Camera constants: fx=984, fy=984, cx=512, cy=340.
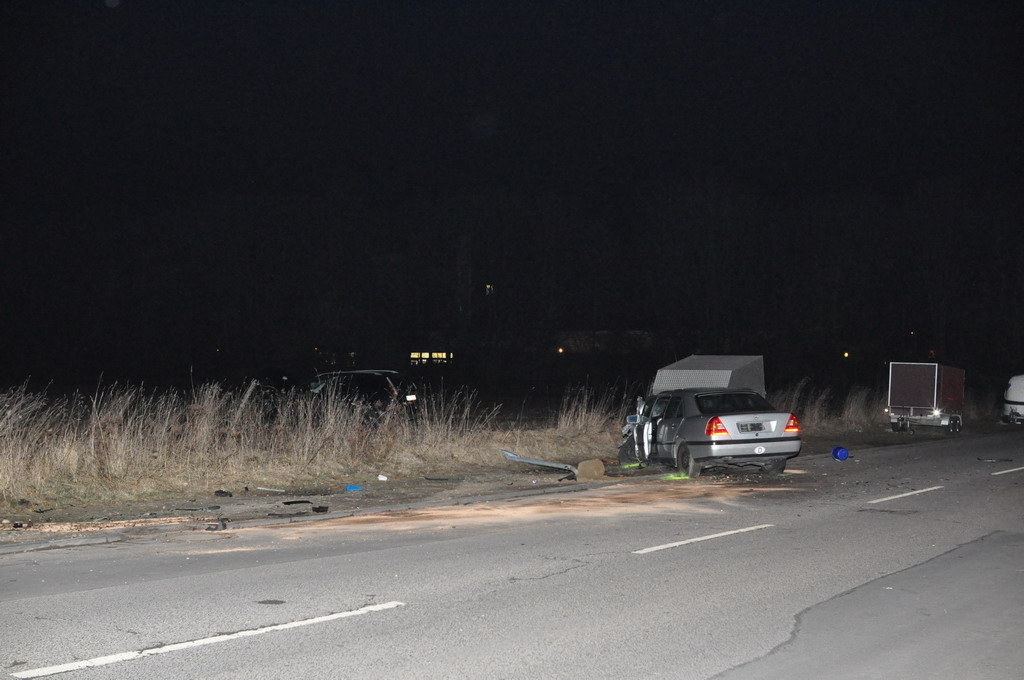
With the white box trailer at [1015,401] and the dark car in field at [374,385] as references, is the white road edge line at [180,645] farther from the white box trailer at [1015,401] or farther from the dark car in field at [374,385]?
the white box trailer at [1015,401]

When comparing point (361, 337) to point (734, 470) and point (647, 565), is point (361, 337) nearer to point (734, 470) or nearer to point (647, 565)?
point (734, 470)

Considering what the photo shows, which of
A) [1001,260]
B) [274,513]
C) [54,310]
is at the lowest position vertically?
[274,513]

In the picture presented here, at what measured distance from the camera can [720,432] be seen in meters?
16.5

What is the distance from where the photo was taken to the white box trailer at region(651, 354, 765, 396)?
25.2 m

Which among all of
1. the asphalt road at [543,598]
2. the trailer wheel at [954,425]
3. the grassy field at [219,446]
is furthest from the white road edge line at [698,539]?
the trailer wheel at [954,425]

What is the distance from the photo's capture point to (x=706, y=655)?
611 centimetres

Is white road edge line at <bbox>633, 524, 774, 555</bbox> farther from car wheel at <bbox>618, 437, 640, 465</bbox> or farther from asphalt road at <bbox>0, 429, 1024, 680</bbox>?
car wheel at <bbox>618, 437, 640, 465</bbox>

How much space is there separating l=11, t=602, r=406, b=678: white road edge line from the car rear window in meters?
10.6

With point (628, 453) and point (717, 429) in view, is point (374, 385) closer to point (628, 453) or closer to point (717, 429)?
point (628, 453)

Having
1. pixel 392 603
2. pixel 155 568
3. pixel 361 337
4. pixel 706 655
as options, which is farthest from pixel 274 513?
pixel 361 337

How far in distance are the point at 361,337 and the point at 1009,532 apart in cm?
5363

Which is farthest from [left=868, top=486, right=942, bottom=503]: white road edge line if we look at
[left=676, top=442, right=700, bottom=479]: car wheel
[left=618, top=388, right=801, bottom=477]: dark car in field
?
[left=676, top=442, right=700, bottom=479]: car wheel

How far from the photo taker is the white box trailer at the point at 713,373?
82.8 ft

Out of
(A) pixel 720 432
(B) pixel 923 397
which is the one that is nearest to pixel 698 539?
(A) pixel 720 432
